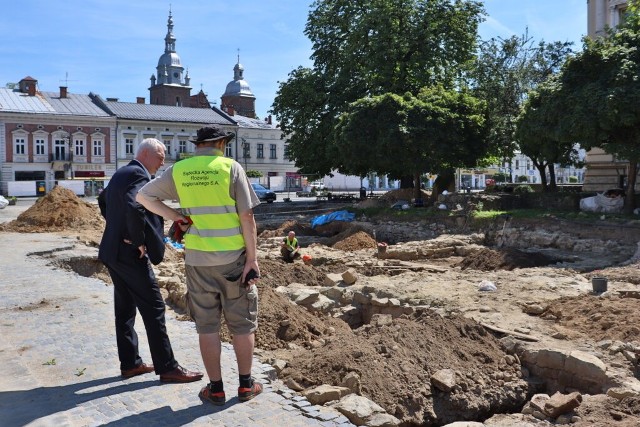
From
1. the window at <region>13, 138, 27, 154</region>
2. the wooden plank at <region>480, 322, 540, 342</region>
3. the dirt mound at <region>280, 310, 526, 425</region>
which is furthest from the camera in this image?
the window at <region>13, 138, 27, 154</region>

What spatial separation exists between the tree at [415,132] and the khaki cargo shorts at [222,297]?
1985cm

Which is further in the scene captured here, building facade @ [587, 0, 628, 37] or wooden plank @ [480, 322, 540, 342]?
building facade @ [587, 0, 628, 37]

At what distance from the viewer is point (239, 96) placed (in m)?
84.0

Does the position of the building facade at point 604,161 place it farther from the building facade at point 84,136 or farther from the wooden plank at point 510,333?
the building facade at point 84,136

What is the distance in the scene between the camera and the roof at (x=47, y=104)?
5322cm

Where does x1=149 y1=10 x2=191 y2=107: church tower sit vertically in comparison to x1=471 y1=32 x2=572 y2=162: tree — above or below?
above

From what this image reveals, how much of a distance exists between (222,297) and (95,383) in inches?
59.0

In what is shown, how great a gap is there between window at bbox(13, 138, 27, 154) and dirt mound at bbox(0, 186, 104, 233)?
3535cm

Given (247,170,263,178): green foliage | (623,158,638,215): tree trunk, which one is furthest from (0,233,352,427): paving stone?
(247,170,263,178): green foliage

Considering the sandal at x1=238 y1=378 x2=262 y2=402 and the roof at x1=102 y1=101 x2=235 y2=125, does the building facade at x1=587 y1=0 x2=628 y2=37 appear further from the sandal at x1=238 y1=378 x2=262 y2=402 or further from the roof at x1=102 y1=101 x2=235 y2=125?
the roof at x1=102 y1=101 x2=235 y2=125

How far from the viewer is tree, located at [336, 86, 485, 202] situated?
78.7 ft

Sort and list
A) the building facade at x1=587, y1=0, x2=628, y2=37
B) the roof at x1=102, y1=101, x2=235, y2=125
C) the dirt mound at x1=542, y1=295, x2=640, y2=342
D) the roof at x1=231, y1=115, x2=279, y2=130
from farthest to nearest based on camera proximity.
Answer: the roof at x1=231, y1=115, x2=279, y2=130, the roof at x1=102, y1=101, x2=235, y2=125, the building facade at x1=587, y1=0, x2=628, y2=37, the dirt mound at x1=542, y1=295, x2=640, y2=342

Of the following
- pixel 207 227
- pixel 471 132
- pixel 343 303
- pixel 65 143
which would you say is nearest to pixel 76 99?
pixel 65 143

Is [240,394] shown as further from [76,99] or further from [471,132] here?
[76,99]
